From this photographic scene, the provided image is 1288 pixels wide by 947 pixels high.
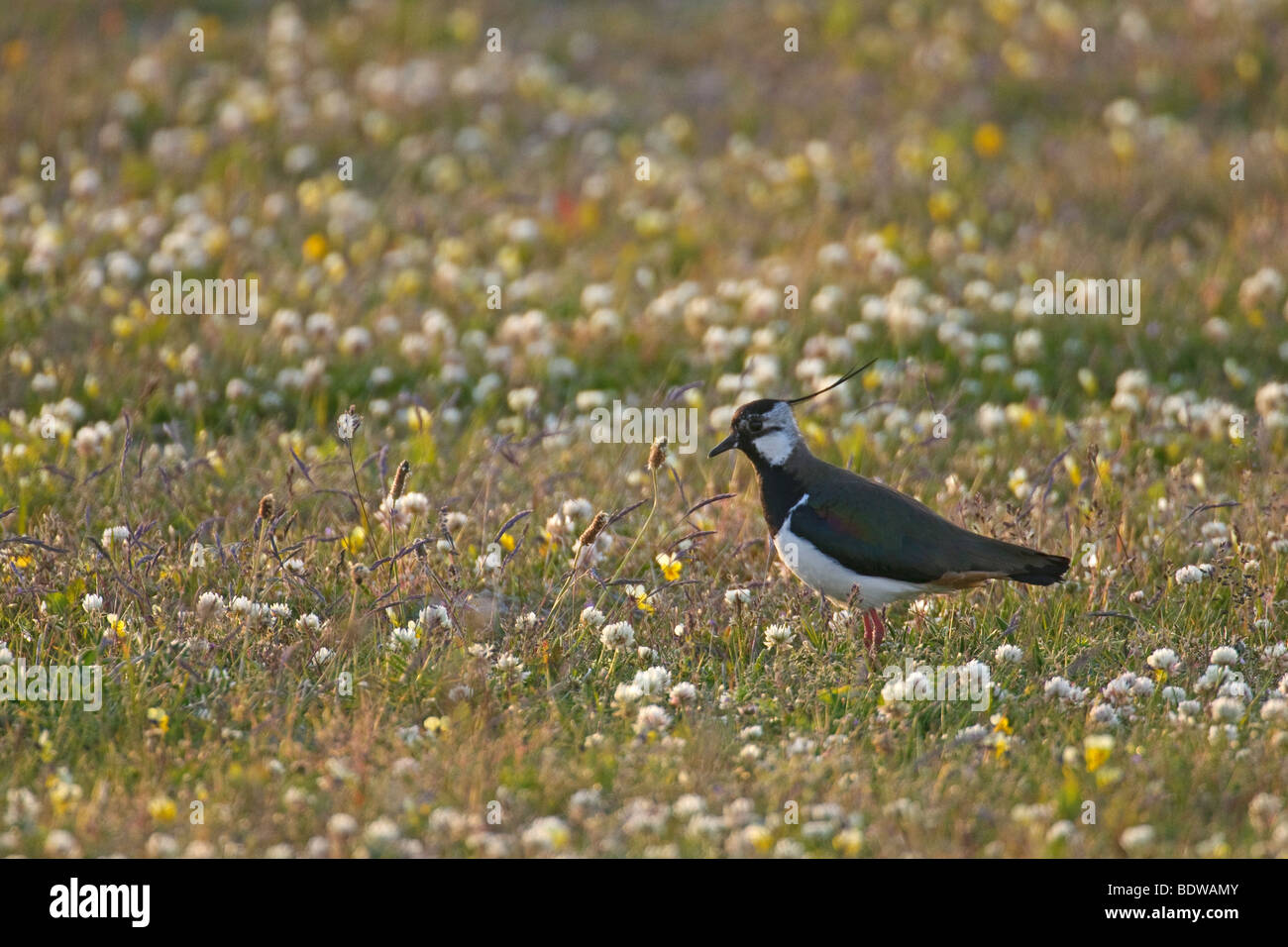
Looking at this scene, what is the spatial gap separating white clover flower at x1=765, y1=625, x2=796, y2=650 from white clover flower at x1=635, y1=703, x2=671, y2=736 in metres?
0.71

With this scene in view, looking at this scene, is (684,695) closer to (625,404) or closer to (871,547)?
(871,547)

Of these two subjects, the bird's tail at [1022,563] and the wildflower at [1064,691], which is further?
the bird's tail at [1022,563]

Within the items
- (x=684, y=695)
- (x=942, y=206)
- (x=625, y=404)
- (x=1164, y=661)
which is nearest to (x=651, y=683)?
(x=684, y=695)

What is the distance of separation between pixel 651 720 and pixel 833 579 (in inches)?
42.6

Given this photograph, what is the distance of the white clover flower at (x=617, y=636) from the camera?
534cm

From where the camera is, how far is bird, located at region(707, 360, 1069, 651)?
17.7 ft

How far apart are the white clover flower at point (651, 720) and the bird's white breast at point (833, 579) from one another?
1.02 meters

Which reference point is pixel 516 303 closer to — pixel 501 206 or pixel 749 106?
pixel 501 206

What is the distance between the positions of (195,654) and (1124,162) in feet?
27.5

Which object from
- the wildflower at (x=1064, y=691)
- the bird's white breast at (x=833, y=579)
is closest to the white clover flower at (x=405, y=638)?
the bird's white breast at (x=833, y=579)

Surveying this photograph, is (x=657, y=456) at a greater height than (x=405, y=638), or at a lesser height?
greater

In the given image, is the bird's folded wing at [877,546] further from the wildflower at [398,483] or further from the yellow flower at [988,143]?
the yellow flower at [988,143]

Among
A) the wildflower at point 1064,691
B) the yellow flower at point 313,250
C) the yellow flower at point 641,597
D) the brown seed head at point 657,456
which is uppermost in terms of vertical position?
the yellow flower at point 313,250

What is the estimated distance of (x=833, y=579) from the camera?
552 cm
